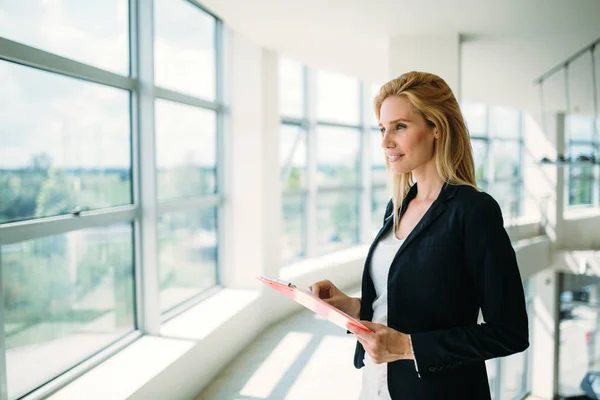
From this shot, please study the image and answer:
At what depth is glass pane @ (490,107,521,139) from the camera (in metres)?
11.6

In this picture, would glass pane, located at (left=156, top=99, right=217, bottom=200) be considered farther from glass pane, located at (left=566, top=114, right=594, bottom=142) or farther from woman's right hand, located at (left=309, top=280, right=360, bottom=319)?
glass pane, located at (left=566, top=114, right=594, bottom=142)

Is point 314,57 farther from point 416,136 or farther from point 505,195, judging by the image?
point 505,195

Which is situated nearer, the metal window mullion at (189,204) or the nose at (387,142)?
the nose at (387,142)

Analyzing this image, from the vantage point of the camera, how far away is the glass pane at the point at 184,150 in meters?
3.99

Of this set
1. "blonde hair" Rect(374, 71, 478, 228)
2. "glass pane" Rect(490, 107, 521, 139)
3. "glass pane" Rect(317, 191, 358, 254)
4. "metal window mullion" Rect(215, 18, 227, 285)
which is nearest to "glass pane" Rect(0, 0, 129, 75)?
"metal window mullion" Rect(215, 18, 227, 285)

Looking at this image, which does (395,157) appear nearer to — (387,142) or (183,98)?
(387,142)

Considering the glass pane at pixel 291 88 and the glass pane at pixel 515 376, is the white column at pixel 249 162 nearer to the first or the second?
the glass pane at pixel 291 88

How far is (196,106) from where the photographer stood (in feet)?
14.6

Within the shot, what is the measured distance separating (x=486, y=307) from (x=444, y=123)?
0.44 m

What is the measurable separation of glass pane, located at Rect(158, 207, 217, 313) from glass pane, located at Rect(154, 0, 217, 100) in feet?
3.75

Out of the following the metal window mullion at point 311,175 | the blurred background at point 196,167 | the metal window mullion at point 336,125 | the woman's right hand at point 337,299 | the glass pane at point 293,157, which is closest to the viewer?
the woman's right hand at point 337,299

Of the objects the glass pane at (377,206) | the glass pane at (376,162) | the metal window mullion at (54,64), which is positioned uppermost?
the metal window mullion at (54,64)

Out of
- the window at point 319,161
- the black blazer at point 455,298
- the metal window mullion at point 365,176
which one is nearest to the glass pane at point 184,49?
the window at point 319,161

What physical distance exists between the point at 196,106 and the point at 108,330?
6.89 feet
